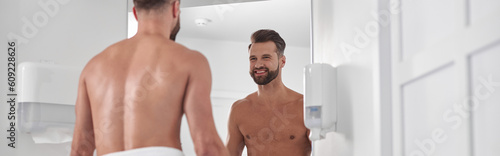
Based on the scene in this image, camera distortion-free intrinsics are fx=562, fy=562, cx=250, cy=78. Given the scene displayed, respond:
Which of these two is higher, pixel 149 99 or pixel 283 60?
pixel 283 60

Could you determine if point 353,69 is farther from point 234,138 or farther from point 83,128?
point 234,138

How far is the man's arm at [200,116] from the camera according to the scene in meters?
1.38

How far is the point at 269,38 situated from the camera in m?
2.18

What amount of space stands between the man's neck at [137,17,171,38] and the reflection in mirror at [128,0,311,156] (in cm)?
76

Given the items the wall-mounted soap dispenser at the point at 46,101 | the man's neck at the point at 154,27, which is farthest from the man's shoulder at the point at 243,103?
the man's neck at the point at 154,27

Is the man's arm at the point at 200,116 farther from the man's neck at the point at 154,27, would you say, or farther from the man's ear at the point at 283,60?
the man's ear at the point at 283,60

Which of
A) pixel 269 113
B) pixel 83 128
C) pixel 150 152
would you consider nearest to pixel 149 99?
pixel 150 152

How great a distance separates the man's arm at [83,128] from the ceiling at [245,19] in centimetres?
86

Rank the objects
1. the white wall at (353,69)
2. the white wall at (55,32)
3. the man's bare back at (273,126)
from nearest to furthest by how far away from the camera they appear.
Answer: the white wall at (353,69)
the white wall at (55,32)
the man's bare back at (273,126)

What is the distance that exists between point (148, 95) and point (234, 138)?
91cm

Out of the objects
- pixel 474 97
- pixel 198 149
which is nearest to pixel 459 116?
pixel 474 97

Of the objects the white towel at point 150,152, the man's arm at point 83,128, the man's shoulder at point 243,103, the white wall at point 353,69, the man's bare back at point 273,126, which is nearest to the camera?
the white wall at point 353,69

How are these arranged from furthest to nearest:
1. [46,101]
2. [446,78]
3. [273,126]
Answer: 1. [273,126]
2. [46,101]
3. [446,78]

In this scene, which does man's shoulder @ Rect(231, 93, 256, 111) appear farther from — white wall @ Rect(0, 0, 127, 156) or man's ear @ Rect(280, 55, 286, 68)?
white wall @ Rect(0, 0, 127, 156)
